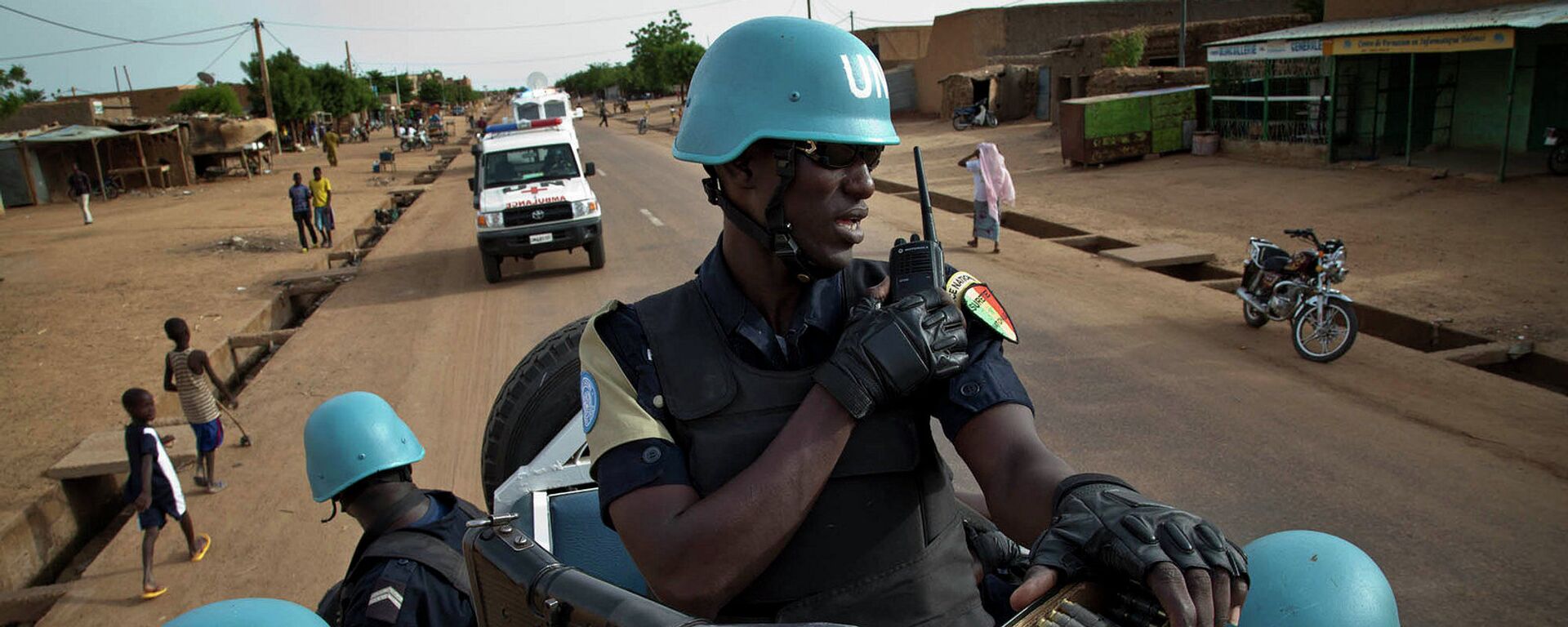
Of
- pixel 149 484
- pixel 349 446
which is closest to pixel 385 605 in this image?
pixel 349 446

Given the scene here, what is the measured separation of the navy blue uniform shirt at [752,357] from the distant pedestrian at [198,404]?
6.51 meters

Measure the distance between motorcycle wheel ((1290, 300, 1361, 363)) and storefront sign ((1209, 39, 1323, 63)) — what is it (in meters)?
12.0

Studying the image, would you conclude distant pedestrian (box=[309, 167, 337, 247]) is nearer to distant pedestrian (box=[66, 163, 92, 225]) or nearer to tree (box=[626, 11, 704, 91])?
distant pedestrian (box=[66, 163, 92, 225])

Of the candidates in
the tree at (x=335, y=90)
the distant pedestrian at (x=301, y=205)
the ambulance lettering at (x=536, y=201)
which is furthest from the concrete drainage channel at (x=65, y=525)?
the tree at (x=335, y=90)

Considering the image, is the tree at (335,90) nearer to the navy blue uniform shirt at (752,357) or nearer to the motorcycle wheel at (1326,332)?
the motorcycle wheel at (1326,332)

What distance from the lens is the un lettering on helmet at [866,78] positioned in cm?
186

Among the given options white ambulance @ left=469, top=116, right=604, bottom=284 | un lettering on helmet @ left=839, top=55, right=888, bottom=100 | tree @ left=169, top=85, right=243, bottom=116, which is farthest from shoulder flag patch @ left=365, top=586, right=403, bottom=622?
tree @ left=169, top=85, right=243, bottom=116

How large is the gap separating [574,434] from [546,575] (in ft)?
7.34

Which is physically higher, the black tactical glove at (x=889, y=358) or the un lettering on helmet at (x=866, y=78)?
the un lettering on helmet at (x=866, y=78)

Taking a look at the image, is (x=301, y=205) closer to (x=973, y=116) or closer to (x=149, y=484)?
(x=149, y=484)

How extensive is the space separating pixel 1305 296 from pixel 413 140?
4919 centimetres

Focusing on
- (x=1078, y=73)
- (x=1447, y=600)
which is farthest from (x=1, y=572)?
(x=1078, y=73)

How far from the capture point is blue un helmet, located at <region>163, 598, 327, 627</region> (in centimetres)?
169

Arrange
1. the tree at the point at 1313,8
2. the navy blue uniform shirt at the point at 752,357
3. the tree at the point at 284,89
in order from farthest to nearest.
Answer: the tree at the point at 284,89 → the tree at the point at 1313,8 → the navy blue uniform shirt at the point at 752,357
